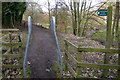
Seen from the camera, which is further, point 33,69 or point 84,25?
point 84,25

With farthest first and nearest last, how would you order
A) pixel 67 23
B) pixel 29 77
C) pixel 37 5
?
1. pixel 37 5
2. pixel 67 23
3. pixel 29 77

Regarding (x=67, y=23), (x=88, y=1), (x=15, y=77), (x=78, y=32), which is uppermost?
(x=88, y=1)

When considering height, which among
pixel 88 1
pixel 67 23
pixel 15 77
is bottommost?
pixel 15 77

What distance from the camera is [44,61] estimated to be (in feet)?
17.9

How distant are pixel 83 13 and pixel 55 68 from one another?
498 inches

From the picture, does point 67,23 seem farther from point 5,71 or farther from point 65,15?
point 5,71

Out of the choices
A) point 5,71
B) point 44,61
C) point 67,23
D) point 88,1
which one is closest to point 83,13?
point 88,1

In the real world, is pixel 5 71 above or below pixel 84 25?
below

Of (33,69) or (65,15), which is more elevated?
(65,15)

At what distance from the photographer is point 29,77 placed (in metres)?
4.28

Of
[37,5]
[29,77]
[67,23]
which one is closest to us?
[29,77]

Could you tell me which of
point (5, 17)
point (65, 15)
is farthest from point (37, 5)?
point (5, 17)

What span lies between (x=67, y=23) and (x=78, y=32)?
7.23 ft

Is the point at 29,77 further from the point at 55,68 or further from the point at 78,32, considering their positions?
the point at 78,32
